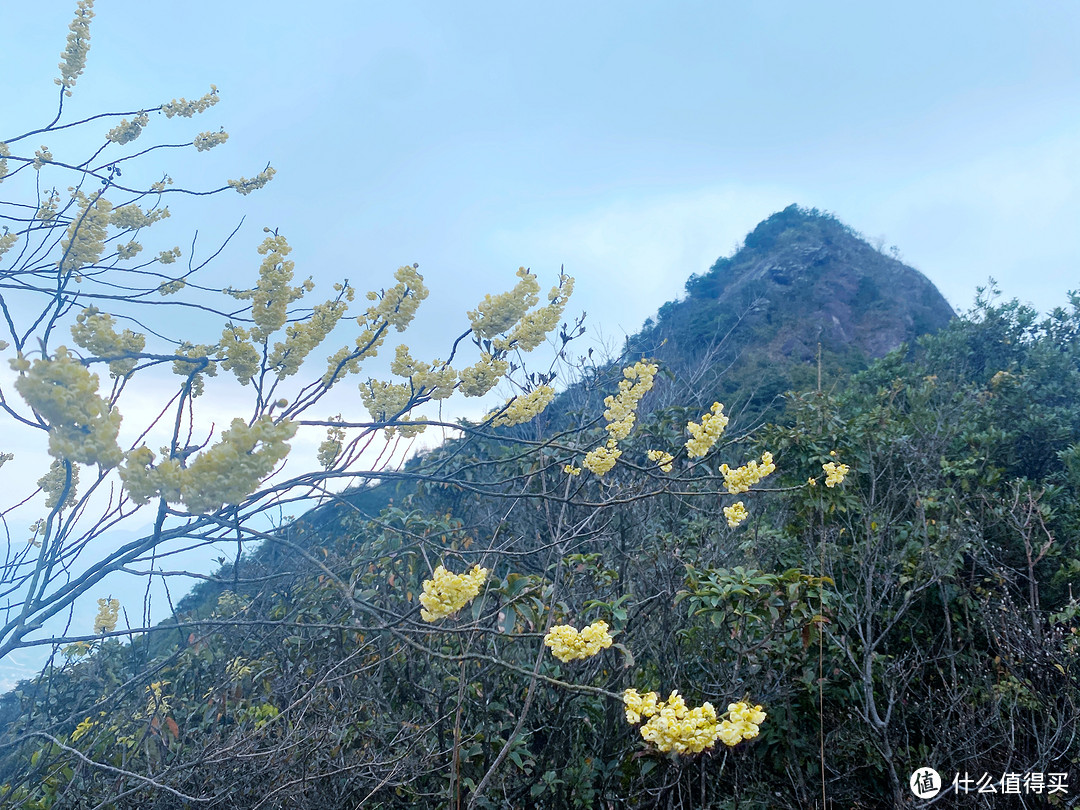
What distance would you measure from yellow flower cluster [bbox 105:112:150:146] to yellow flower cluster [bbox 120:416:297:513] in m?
2.02

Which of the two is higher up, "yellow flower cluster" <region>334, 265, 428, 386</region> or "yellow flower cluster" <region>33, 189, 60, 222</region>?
"yellow flower cluster" <region>33, 189, 60, 222</region>

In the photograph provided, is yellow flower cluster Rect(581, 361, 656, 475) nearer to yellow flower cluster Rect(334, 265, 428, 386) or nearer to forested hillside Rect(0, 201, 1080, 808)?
forested hillside Rect(0, 201, 1080, 808)

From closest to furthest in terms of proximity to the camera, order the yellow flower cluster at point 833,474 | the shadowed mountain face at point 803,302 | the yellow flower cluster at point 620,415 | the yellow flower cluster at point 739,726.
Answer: the yellow flower cluster at point 739,726, the yellow flower cluster at point 620,415, the yellow flower cluster at point 833,474, the shadowed mountain face at point 803,302

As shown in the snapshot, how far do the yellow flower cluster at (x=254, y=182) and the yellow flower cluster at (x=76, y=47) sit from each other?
2.17ft

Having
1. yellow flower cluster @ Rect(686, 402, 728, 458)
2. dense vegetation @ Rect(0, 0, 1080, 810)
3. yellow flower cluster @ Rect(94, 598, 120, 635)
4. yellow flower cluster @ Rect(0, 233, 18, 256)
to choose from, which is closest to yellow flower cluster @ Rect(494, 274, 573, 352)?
dense vegetation @ Rect(0, 0, 1080, 810)

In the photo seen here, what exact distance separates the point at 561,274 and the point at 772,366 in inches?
605

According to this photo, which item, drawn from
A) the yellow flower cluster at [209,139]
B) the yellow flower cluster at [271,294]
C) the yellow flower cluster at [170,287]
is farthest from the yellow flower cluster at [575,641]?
the yellow flower cluster at [209,139]

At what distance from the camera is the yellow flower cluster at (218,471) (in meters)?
1.44

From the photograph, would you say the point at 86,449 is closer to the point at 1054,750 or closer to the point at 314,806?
the point at 314,806

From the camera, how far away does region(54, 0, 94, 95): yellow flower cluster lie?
2.44 metres

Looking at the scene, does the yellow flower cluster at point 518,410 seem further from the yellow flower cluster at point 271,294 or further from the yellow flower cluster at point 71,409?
the yellow flower cluster at point 71,409

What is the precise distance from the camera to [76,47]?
97.2 inches

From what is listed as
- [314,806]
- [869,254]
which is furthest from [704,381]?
[869,254]

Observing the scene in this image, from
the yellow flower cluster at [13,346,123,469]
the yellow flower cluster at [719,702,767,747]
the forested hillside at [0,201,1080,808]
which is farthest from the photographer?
the forested hillside at [0,201,1080,808]
